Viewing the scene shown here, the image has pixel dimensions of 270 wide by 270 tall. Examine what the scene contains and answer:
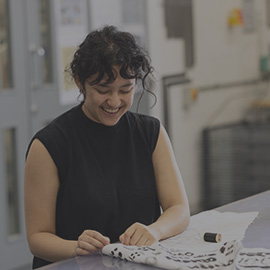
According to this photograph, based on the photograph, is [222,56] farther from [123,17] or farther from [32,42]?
[32,42]

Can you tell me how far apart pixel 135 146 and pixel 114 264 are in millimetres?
502

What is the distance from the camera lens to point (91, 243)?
5.51 feet

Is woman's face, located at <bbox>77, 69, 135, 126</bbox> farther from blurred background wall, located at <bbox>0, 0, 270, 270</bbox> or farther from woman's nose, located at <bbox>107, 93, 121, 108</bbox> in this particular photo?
blurred background wall, located at <bbox>0, 0, 270, 270</bbox>

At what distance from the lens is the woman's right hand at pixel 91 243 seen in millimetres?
1677

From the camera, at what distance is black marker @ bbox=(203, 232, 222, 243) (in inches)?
68.8

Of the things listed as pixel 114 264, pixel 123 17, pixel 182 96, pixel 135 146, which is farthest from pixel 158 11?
pixel 114 264

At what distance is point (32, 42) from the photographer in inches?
140

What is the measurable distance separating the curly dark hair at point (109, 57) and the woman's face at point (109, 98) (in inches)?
0.7

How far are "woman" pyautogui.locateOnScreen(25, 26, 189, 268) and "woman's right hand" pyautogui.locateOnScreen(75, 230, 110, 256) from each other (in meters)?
0.06

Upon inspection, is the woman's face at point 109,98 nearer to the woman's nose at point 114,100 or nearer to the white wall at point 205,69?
the woman's nose at point 114,100

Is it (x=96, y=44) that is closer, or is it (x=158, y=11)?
(x=96, y=44)

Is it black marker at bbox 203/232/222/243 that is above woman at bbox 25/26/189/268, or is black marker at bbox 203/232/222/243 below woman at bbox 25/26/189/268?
below

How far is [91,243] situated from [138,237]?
0.13 metres

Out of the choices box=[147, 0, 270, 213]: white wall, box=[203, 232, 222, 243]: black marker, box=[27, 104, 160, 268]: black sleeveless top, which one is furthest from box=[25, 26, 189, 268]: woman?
box=[147, 0, 270, 213]: white wall
